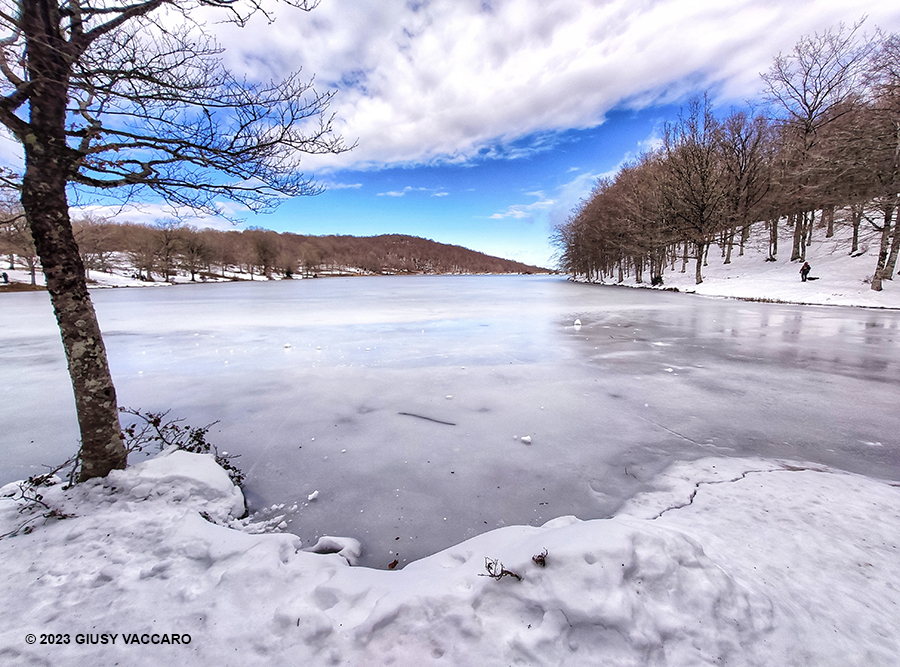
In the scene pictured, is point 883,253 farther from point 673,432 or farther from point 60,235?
point 60,235

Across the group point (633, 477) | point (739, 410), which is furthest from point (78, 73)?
point (739, 410)

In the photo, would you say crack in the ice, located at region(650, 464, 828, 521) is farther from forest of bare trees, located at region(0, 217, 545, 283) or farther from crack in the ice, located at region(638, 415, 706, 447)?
forest of bare trees, located at region(0, 217, 545, 283)

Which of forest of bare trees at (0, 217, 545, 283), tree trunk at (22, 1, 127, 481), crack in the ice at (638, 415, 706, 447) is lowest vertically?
crack in the ice at (638, 415, 706, 447)

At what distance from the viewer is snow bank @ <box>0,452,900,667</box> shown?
1521 mm

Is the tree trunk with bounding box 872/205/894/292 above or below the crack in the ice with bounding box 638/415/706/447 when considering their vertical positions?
above

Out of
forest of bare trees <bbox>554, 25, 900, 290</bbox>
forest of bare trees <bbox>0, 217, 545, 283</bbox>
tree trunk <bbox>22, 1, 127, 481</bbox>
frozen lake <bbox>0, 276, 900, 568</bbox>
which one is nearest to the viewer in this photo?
tree trunk <bbox>22, 1, 127, 481</bbox>

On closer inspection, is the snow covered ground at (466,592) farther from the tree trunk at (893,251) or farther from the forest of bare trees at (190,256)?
the forest of bare trees at (190,256)

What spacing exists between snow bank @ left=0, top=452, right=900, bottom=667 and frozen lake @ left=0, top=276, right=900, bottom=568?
1.91 ft

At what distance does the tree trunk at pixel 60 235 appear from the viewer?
92.4 inches

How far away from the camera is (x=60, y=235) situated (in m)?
2.55

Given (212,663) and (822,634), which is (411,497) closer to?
(212,663)

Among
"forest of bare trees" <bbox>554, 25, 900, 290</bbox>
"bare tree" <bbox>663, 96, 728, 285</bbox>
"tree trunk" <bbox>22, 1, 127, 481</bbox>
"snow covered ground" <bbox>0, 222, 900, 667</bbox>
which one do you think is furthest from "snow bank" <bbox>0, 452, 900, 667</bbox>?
"bare tree" <bbox>663, 96, 728, 285</bbox>

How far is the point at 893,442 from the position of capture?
3.71m

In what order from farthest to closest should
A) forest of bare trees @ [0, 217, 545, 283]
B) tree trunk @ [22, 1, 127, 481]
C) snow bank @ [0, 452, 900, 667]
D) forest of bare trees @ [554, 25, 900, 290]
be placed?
1. forest of bare trees @ [0, 217, 545, 283]
2. forest of bare trees @ [554, 25, 900, 290]
3. tree trunk @ [22, 1, 127, 481]
4. snow bank @ [0, 452, 900, 667]
